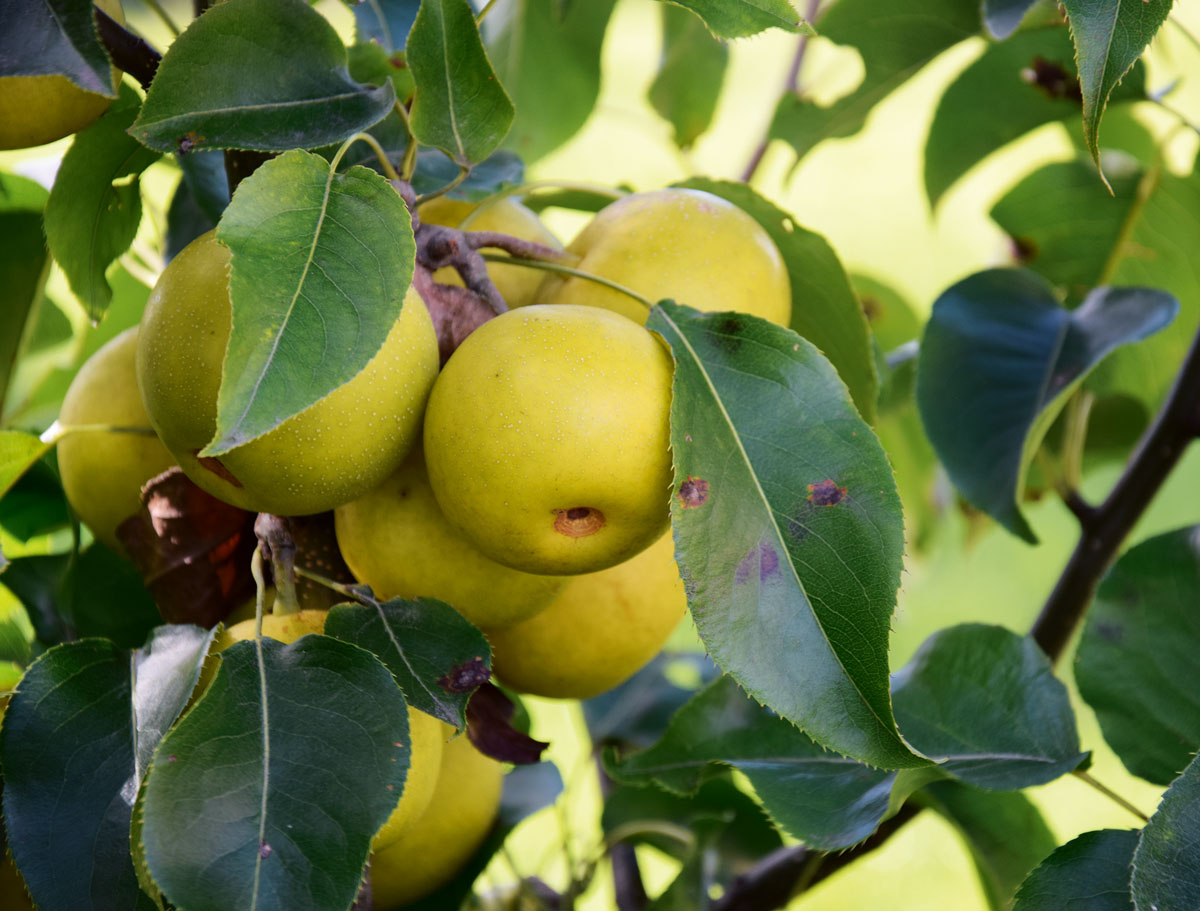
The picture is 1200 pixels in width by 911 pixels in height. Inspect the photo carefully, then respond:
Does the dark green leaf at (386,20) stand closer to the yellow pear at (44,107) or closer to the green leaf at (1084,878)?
the yellow pear at (44,107)

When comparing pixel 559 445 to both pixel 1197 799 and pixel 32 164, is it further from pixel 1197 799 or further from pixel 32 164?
pixel 32 164

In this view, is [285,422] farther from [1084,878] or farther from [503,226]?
[1084,878]

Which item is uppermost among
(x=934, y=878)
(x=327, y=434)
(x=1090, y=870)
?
(x=327, y=434)

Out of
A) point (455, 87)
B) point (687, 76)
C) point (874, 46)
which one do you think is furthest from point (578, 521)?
point (687, 76)

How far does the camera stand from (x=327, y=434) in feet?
1.16

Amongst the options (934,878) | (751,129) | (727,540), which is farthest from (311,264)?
(751,129)

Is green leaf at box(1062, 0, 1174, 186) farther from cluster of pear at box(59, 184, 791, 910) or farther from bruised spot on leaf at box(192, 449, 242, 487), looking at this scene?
bruised spot on leaf at box(192, 449, 242, 487)

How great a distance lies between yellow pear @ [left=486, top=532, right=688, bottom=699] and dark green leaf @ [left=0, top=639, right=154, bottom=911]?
0.16 meters

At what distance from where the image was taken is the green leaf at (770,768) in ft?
1.42

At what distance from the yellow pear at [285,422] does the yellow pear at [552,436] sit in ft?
0.04

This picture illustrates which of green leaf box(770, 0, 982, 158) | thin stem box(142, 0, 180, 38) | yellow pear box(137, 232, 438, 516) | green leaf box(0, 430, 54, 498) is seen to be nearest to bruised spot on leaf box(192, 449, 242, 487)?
yellow pear box(137, 232, 438, 516)

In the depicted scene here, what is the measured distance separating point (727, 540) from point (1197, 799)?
181mm

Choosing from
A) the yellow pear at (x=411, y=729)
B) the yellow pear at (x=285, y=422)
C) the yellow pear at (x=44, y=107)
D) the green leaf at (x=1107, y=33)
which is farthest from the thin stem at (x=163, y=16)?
the green leaf at (x=1107, y=33)

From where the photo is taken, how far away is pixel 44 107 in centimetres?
41
